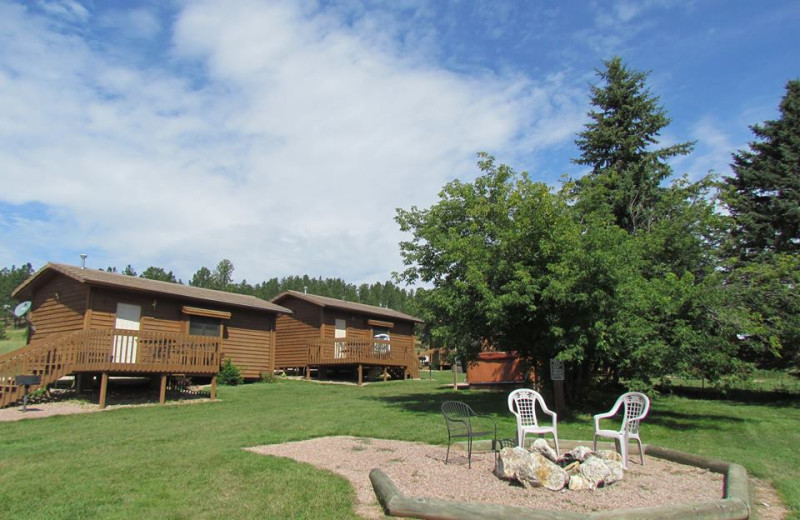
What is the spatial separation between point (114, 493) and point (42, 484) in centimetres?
104

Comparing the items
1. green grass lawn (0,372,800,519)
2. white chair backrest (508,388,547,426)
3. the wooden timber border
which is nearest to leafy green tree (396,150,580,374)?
green grass lawn (0,372,800,519)

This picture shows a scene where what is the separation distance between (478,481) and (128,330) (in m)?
11.8

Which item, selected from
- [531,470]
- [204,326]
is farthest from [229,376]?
[531,470]

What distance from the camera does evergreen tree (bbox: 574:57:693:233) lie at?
18.9 m

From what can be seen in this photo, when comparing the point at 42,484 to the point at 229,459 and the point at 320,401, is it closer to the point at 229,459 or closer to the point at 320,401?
the point at 229,459

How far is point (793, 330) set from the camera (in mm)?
12992

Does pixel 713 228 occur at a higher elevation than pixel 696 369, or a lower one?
higher

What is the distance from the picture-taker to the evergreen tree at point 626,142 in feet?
62.0

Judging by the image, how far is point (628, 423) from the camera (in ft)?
25.6

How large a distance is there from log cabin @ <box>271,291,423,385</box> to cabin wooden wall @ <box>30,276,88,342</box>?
9720mm

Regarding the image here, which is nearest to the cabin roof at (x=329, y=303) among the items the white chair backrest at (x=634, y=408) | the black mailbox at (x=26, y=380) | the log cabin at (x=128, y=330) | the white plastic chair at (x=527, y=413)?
the log cabin at (x=128, y=330)

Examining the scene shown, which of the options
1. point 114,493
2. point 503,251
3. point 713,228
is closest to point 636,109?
point 713,228

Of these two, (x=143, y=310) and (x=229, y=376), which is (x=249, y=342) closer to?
(x=229, y=376)

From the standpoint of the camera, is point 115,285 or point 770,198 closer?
point 115,285
